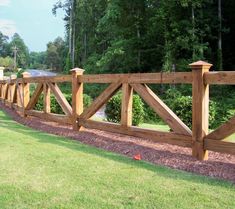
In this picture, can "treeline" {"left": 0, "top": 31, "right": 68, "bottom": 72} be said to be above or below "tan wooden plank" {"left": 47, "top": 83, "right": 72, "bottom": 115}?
above

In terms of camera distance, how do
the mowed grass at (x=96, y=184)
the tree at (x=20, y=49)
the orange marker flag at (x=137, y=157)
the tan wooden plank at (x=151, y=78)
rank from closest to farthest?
the mowed grass at (x=96, y=184), the orange marker flag at (x=137, y=157), the tan wooden plank at (x=151, y=78), the tree at (x=20, y=49)

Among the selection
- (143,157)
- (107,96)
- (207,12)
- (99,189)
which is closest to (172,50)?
(207,12)

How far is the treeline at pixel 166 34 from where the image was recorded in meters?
25.2

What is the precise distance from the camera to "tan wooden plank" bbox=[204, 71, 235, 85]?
5.70m

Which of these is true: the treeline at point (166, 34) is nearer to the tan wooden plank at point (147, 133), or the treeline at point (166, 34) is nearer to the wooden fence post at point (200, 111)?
the tan wooden plank at point (147, 133)

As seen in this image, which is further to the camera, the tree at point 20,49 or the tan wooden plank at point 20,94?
the tree at point 20,49

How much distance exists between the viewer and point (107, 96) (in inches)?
320

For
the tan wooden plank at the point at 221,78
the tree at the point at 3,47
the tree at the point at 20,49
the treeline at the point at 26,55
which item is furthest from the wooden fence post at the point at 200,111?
the tree at the point at 3,47

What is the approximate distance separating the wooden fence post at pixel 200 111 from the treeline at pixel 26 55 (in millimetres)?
54361

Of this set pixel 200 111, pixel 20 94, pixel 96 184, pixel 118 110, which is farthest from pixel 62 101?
pixel 96 184

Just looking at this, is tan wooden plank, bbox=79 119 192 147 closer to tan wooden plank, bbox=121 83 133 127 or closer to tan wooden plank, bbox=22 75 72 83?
tan wooden plank, bbox=121 83 133 127

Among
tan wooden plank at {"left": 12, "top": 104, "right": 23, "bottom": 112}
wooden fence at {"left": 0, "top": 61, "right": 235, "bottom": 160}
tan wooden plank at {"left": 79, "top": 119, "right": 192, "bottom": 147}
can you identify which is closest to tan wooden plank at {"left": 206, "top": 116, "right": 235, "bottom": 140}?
wooden fence at {"left": 0, "top": 61, "right": 235, "bottom": 160}

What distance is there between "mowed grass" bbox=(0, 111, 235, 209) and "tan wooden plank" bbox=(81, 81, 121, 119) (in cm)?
159

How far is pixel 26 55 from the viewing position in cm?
14750
